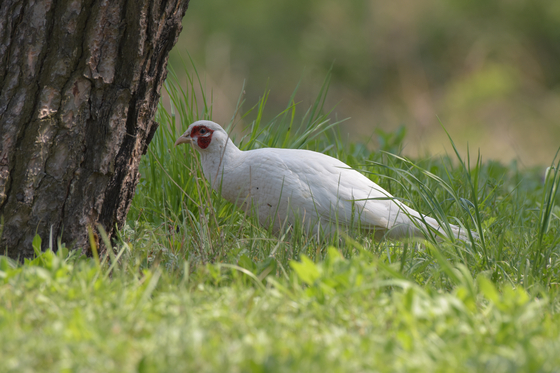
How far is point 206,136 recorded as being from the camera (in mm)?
3385

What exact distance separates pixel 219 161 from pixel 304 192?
1.98ft

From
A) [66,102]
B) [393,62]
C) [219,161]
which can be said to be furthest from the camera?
[393,62]

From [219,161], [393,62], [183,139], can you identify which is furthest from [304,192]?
[393,62]

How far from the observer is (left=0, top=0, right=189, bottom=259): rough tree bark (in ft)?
7.26

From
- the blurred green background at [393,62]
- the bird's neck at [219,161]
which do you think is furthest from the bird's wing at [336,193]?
the blurred green background at [393,62]

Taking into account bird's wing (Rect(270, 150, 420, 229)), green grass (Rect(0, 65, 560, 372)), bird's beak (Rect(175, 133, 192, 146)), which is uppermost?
bird's beak (Rect(175, 133, 192, 146))

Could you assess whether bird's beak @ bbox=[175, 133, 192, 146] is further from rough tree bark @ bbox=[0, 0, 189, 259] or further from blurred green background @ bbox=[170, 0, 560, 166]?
blurred green background @ bbox=[170, 0, 560, 166]

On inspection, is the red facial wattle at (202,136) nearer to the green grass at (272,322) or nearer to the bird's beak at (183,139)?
the bird's beak at (183,139)

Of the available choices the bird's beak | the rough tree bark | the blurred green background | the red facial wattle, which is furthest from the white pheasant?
the blurred green background

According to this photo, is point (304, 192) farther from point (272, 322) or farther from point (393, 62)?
point (393, 62)

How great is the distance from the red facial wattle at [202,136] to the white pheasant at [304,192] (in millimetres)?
142

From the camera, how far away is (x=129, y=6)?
7.44 ft

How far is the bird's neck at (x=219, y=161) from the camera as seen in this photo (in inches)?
129

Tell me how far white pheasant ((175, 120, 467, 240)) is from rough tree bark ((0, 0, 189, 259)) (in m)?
0.82
